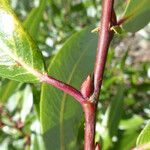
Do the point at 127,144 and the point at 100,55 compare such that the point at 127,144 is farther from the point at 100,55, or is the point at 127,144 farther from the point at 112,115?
the point at 100,55

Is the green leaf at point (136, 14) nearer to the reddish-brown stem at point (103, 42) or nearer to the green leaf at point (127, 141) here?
the reddish-brown stem at point (103, 42)

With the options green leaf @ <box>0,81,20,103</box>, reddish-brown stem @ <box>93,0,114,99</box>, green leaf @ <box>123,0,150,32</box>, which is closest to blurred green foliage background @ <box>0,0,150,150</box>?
green leaf @ <box>0,81,20,103</box>

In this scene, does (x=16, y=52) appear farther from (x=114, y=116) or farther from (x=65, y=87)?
(x=114, y=116)

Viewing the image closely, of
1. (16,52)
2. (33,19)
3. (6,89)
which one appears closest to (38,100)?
(33,19)

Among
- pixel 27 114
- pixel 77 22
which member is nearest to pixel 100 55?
pixel 27 114

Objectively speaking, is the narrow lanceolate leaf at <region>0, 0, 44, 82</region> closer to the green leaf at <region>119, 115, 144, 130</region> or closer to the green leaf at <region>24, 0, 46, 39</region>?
the green leaf at <region>24, 0, 46, 39</region>
